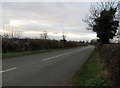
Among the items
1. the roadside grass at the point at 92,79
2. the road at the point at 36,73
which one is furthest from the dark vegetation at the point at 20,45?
the roadside grass at the point at 92,79

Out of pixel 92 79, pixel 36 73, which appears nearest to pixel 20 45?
pixel 36 73

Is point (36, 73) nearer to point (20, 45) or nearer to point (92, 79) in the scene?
point (92, 79)

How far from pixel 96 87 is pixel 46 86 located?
2134 millimetres

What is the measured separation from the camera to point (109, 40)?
86.8 ft

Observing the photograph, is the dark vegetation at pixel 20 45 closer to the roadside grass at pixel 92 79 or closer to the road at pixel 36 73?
the road at pixel 36 73

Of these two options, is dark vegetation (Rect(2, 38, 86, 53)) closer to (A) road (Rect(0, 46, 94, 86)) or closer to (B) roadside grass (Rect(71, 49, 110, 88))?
(A) road (Rect(0, 46, 94, 86))

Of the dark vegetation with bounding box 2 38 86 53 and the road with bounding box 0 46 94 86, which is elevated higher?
the dark vegetation with bounding box 2 38 86 53

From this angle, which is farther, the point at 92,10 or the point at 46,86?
the point at 92,10

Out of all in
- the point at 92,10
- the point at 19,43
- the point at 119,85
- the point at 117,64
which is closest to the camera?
the point at 119,85

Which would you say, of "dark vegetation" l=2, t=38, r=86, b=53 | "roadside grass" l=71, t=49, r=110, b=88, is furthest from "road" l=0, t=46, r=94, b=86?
"dark vegetation" l=2, t=38, r=86, b=53

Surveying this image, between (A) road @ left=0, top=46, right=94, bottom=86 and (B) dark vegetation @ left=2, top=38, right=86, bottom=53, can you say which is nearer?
(A) road @ left=0, top=46, right=94, bottom=86

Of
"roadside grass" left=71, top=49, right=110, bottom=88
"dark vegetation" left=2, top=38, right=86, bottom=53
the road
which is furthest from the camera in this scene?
"dark vegetation" left=2, top=38, right=86, bottom=53

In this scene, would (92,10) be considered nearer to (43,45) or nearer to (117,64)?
(43,45)

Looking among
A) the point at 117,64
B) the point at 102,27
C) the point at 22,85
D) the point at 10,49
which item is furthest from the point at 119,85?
the point at 102,27
